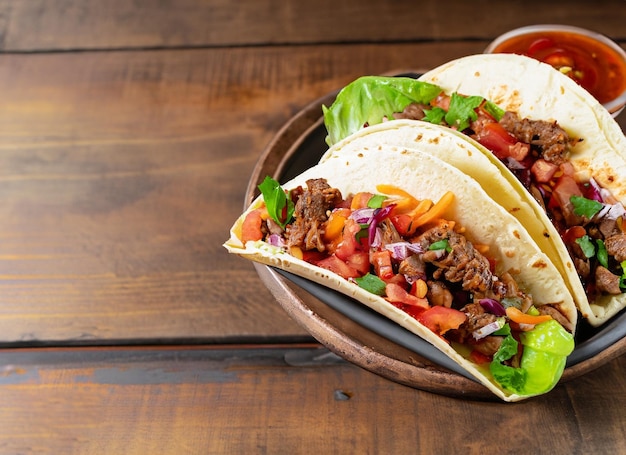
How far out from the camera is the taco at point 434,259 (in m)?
1.94

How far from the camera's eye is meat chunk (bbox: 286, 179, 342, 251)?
2.14 metres

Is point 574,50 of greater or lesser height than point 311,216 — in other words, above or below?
above

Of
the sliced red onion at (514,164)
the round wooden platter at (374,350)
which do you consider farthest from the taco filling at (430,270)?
the sliced red onion at (514,164)

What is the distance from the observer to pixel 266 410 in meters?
2.28

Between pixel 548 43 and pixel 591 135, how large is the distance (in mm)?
955

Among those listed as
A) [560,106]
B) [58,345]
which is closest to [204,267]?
[58,345]

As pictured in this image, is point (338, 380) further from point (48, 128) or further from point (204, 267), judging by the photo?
point (48, 128)

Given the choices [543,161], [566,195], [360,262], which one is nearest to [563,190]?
[566,195]

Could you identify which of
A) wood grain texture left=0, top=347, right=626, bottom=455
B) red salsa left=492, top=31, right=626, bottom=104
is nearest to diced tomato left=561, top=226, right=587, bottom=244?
wood grain texture left=0, top=347, right=626, bottom=455

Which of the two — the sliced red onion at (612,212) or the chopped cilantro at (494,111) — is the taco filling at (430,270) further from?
the chopped cilantro at (494,111)

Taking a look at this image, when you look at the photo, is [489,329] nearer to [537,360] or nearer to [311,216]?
[537,360]

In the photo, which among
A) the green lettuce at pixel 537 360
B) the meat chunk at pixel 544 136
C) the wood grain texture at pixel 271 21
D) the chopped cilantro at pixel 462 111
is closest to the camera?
the green lettuce at pixel 537 360

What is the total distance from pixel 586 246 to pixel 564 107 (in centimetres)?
57

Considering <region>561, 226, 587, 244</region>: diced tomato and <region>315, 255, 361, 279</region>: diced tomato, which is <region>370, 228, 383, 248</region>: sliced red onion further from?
<region>561, 226, 587, 244</region>: diced tomato
